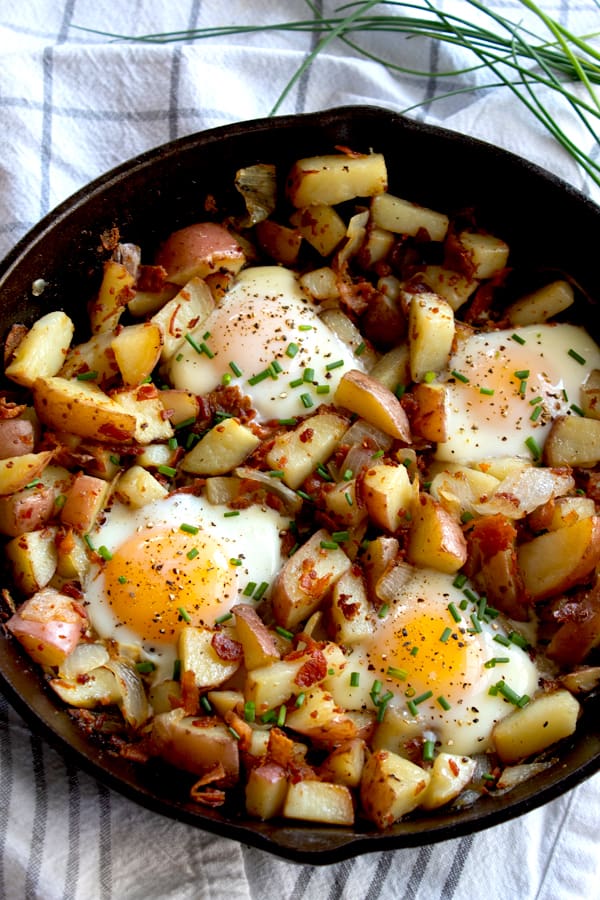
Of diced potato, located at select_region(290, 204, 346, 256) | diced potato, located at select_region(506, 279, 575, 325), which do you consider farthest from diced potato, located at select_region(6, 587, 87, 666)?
diced potato, located at select_region(506, 279, 575, 325)

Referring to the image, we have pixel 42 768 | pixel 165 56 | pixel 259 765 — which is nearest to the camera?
pixel 259 765

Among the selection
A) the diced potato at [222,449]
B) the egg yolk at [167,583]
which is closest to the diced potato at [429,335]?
the diced potato at [222,449]

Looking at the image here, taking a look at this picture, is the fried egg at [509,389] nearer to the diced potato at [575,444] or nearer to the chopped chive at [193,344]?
the diced potato at [575,444]

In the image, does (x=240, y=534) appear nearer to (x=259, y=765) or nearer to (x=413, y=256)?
A: (x=259, y=765)

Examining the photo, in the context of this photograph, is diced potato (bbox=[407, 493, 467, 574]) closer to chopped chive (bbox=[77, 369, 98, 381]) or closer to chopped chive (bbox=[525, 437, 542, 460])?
chopped chive (bbox=[525, 437, 542, 460])

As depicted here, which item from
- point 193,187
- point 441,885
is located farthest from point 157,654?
point 193,187

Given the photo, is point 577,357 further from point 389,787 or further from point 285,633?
point 389,787

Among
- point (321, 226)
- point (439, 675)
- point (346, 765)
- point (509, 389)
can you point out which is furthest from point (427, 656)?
point (321, 226)
